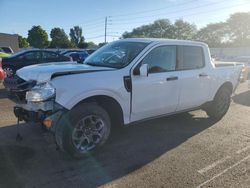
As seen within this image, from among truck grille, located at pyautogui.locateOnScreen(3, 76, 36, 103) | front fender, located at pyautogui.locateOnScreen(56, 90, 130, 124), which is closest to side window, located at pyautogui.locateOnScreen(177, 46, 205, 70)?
front fender, located at pyautogui.locateOnScreen(56, 90, 130, 124)

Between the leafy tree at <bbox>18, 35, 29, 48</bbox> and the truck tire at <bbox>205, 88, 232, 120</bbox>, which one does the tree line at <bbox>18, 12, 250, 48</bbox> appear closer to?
the leafy tree at <bbox>18, 35, 29, 48</bbox>

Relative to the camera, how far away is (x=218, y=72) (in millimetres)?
6035

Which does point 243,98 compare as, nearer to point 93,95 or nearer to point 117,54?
point 117,54

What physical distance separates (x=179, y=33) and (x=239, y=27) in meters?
20.4

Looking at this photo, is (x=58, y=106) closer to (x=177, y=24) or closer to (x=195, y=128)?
(x=195, y=128)

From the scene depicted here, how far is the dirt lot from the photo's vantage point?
3412mm

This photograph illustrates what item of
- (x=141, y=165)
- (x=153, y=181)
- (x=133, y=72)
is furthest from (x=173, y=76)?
(x=153, y=181)

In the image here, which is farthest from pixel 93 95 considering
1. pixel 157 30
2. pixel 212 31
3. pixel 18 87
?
pixel 157 30

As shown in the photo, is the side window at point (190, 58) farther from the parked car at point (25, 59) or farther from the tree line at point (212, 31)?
the tree line at point (212, 31)

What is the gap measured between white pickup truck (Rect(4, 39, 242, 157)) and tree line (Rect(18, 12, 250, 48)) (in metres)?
62.2

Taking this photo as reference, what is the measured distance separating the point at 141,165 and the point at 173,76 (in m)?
1.88

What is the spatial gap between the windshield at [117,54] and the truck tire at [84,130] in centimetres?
96

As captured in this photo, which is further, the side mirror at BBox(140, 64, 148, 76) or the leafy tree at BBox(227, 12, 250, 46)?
the leafy tree at BBox(227, 12, 250, 46)

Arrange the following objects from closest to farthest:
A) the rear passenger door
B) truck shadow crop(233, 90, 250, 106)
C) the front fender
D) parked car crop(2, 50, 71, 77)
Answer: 1. the front fender
2. the rear passenger door
3. truck shadow crop(233, 90, 250, 106)
4. parked car crop(2, 50, 71, 77)
